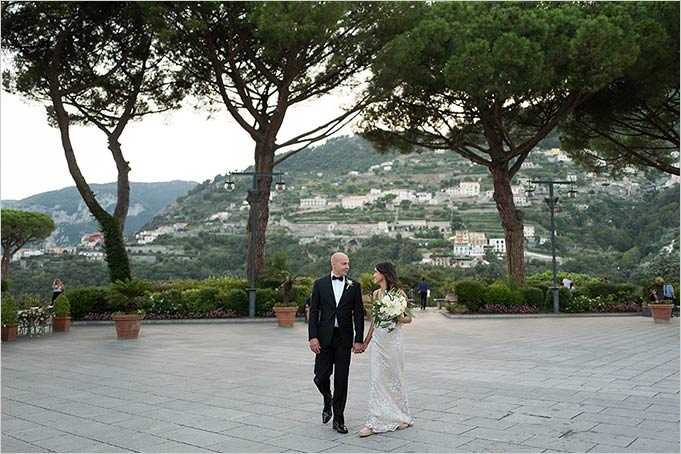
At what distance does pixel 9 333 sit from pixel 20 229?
950 inches

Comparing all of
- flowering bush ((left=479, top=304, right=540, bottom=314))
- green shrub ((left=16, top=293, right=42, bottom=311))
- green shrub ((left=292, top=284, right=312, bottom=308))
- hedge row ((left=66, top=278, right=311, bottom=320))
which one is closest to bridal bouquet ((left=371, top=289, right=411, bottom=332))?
green shrub ((left=16, top=293, right=42, bottom=311))

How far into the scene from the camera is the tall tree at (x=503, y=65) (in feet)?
56.4

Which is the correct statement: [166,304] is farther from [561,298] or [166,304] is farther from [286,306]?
[561,298]

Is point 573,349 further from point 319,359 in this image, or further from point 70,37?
point 70,37

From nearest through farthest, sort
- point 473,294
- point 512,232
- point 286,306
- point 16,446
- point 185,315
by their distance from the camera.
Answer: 1. point 16,446
2. point 286,306
3. point 185,315
4. point 473,294
5. point 512,232

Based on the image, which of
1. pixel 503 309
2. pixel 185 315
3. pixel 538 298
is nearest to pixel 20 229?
pixel 185 315

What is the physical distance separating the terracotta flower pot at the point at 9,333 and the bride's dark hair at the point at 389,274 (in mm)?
10423

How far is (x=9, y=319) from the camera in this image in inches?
473

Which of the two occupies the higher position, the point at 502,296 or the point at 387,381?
the point at 387,381

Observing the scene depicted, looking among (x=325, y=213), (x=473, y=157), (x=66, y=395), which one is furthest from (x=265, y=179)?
(x=325, y=213)

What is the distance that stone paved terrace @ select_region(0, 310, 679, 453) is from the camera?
14.0ft

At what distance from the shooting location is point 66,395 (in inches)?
241

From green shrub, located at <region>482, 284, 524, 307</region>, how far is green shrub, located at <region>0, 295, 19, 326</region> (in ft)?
45.7

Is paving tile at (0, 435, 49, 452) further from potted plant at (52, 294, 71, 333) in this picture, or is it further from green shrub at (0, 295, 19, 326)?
potted plant at (52, 294, 71, 333)
